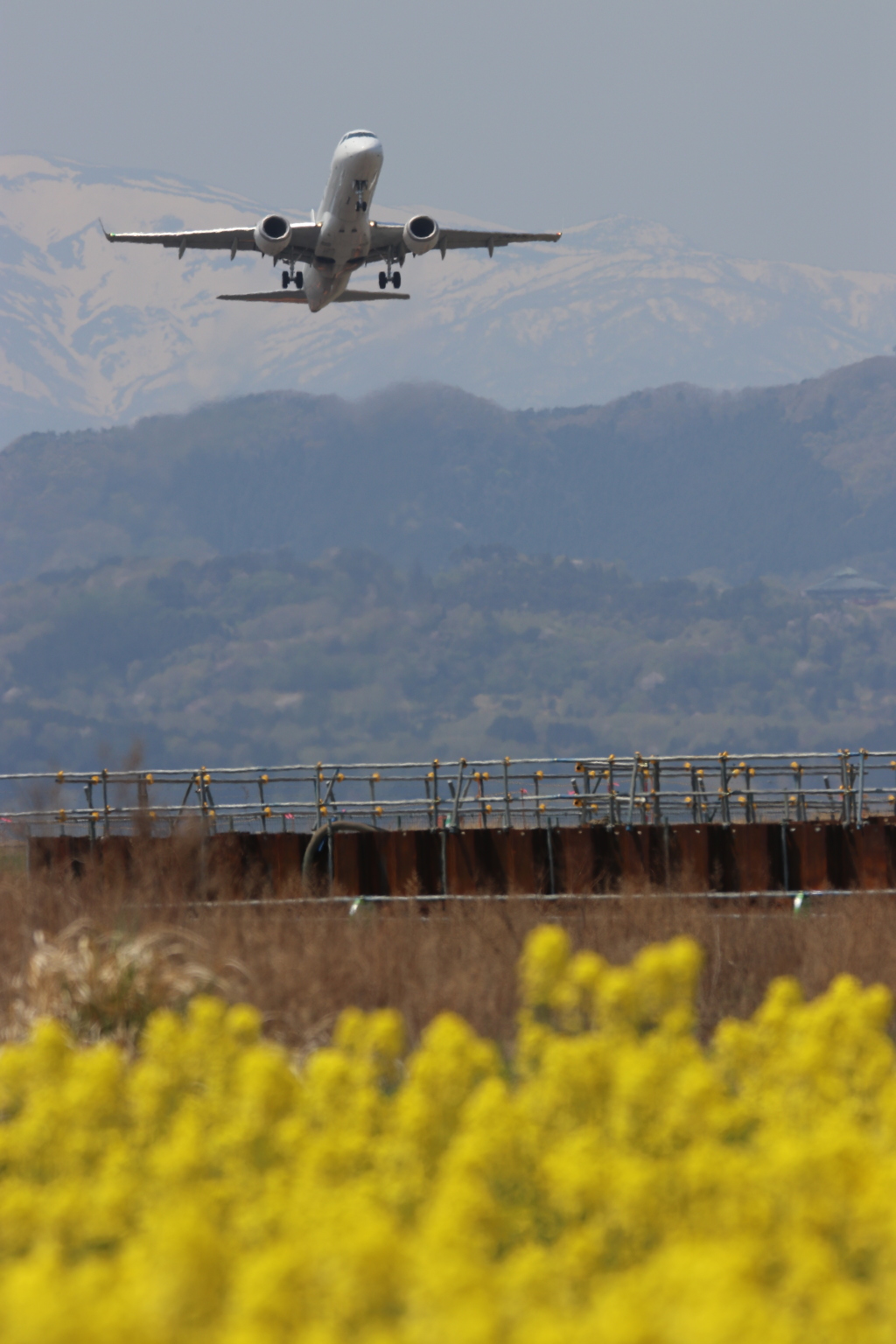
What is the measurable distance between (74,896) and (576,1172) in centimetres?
1170

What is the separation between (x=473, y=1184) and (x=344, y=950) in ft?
31.4

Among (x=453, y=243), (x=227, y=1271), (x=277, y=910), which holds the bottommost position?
(x=227, y=1271)

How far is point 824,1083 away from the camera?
8938mm

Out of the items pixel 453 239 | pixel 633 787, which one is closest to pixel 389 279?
pixel 453 239

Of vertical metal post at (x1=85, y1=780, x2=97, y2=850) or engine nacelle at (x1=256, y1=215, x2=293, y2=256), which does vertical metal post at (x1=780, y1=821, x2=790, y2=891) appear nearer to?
vertical metal post at (x1=85, y1=780, x2=97, y2=850)

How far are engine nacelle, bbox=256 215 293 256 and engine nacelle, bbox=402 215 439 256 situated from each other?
360 cm

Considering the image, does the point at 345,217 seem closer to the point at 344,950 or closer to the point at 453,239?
the point at 453,239

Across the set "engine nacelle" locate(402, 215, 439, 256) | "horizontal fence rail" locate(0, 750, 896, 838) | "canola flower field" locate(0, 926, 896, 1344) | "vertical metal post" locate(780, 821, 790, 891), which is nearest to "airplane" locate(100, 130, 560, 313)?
"engine nacelle" locate(402, 215, 439, 256)

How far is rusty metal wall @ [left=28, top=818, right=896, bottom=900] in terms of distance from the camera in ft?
77.0

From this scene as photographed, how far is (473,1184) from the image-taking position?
7000 millimetres

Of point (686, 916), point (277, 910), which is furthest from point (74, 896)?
point (686, 916)

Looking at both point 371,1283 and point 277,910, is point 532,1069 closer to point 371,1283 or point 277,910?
point 371,1283

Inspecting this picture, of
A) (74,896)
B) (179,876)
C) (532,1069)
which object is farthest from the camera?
(179,876)

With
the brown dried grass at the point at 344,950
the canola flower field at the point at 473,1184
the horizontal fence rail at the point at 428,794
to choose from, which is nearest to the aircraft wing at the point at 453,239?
the horizontal fence rail at the point at 428,794
